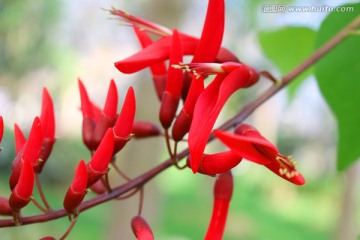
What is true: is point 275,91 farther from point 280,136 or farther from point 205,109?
point 280,136

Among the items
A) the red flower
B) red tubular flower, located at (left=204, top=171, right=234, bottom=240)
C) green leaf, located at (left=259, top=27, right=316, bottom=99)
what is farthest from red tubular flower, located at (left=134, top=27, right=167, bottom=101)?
green leaf, located at (left=259, top=27, right=316, bottom=99)

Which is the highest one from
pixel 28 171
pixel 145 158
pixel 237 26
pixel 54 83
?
pixel 28 171

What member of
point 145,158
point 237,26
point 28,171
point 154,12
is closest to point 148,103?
point 145,158

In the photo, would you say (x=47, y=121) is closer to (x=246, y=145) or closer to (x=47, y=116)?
(x=47, y=116)

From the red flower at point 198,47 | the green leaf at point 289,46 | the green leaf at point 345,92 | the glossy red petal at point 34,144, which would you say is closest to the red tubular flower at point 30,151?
the glossy red petal at point 34,144

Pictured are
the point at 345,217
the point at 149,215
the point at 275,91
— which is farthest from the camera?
the point at 345,217

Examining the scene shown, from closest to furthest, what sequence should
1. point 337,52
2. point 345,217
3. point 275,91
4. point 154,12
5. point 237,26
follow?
point 275,91 → point 337,52 → point 154,12 → point 345,217 → point 237,26

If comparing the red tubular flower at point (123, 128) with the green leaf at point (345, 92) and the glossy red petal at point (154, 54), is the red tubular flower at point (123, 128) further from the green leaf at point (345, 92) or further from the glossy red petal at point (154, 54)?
the green leaf at point (345, 92)
